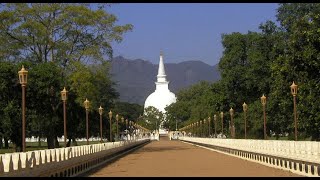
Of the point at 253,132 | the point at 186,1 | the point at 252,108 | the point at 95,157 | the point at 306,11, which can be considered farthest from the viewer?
the point at 253,132

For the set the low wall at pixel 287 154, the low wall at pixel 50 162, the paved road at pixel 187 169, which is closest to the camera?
the low wall at pixel 50 162

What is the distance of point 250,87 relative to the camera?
86.9 m

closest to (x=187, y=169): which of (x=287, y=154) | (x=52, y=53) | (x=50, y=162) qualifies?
(x=287, y=154)

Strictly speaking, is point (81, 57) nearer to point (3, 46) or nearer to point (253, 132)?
point (3, 46)

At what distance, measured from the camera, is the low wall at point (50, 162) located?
1950 centimetres

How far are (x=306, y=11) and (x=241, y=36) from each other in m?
25.4

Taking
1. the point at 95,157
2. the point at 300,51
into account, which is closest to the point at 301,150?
the point at 95,157

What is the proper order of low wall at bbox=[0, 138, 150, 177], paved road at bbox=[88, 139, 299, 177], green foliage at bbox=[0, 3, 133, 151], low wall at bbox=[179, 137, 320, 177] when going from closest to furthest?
low wall at bbox=[0, 138, 150, 177] < low wall at bbox=[179, 137, 320, 177] < paved road at bbox=[88, 139, 299, 177] < green foliage at bbox=[0, 3, 133, 151]

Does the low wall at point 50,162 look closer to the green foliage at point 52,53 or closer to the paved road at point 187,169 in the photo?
the paved road at point 187,169

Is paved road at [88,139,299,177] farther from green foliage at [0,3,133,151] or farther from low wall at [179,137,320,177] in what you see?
green foliage at [0,3,133,151]

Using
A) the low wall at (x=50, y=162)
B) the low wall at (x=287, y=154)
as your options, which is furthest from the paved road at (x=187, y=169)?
the low wall at (x=50, y=162)

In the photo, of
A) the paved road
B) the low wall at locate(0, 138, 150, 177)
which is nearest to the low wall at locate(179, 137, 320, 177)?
the paved road

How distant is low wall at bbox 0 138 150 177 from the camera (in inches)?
768

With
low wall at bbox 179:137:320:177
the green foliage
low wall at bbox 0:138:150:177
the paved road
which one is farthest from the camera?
the green foliage
